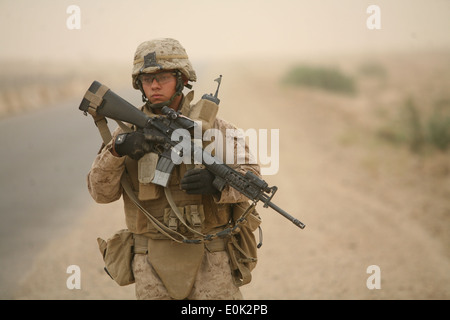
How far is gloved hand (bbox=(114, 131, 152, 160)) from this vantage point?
3.00 meters

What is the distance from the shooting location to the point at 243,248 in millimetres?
3412

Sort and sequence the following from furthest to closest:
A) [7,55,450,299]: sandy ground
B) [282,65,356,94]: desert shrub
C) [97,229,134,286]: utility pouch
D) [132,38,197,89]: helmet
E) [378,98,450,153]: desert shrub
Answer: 1. [282,65,356,94]: desert shrub
2. [378,98,450,153]: desert shrub
3. [7,55,450,299]: sandy ground
4. [97,229,134,286]: utility pouch
5. [132,38,197,89]: helmet

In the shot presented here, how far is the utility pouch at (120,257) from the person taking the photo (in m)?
3.29

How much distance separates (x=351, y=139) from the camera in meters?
14.0

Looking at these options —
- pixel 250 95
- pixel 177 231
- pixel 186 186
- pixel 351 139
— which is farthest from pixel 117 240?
pixel 250 95

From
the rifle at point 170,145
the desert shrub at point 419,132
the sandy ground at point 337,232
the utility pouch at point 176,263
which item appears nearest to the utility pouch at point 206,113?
the rifle at point 170,145

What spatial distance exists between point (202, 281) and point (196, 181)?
0.64 m

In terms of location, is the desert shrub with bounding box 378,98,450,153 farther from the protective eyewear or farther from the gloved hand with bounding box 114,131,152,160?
the gloved hand with bounding box 114,131,152,160

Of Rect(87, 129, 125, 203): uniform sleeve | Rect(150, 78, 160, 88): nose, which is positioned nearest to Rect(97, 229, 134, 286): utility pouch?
Rect(87, 129, 125, 203): uniform sleeve

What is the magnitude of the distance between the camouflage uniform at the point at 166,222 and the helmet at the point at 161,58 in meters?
0.01

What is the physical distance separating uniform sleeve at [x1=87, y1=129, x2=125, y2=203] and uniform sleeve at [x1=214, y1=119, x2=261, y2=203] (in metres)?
0.56

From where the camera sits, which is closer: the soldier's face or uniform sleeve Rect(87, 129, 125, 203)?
uniform sleeve Rect(87, 129, 125, 203)

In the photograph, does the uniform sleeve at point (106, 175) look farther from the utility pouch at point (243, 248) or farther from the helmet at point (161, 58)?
the utility pouch at point (243, 248)
